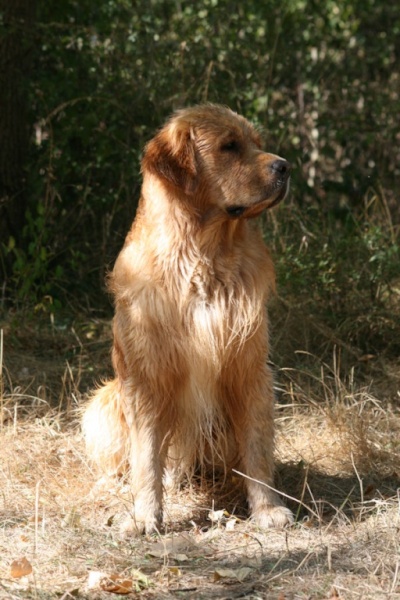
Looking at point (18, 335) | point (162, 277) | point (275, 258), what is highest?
point (162, 277)

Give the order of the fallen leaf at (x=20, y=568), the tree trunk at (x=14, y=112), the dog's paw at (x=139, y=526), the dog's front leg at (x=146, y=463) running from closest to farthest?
the fallen leaf at (x=20, y=568)
the dog's paw at (x=139, y=526)
the dog's front leg at (x=146, y=463)
the tree trunk at (x=14, y=112)

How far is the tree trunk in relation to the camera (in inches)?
286

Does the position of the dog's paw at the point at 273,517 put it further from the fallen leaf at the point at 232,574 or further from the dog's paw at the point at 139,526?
the fallen leaf at the point at 232,574

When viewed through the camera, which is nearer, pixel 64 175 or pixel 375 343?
pixel 375 343

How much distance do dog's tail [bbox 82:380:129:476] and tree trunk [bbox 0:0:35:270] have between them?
9.09ft

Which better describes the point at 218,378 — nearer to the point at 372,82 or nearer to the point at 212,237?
the point at 212,237

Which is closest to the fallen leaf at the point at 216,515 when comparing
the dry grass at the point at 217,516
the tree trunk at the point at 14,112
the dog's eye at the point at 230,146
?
the dry grass at the point at 217,516

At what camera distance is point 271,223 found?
7.19m

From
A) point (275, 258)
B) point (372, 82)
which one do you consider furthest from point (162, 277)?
point (372, 82)

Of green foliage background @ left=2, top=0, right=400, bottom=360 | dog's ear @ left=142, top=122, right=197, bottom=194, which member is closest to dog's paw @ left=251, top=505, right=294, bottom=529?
dog's ear @ left=142, top=122, right=197, bottom=194

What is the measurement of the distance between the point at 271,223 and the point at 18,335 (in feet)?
6.60

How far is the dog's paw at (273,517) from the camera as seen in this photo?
4.25 metres

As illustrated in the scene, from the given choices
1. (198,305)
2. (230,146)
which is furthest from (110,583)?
(230,146)

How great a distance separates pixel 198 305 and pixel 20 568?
1321 mm
